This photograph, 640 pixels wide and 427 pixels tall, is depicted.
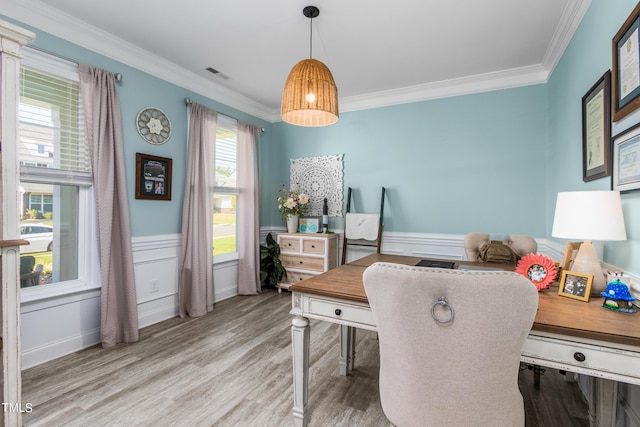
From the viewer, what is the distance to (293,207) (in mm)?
4121

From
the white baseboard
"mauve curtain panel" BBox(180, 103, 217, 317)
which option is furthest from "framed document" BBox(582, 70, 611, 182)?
the white baseboard

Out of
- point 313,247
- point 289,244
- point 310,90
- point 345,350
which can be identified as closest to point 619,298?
point 345,350

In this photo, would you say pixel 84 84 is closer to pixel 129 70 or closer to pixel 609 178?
pixel 129 70

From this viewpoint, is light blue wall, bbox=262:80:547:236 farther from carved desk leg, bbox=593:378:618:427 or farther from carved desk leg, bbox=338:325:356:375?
carved desk leg, bbox=593:378:618:427

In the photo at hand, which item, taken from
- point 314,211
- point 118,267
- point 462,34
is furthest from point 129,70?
point 462,34

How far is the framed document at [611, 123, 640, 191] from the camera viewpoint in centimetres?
136

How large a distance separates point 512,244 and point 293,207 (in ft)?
8.44

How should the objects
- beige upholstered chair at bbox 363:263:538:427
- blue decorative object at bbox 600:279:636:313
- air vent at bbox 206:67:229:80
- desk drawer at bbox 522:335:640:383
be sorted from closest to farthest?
1. beige upholstered chair at bbox 363:263:538:427
2. desk drawer at bbox 522:335:640:383
3. blue decorative object at bbox 600:279:636:313
4. air vent at bbox 206:67:229:80

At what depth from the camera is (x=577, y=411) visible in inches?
69.9

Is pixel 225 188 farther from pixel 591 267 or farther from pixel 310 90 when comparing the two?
pixel 591 267

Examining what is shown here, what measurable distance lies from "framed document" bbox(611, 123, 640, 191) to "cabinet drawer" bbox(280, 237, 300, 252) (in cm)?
314

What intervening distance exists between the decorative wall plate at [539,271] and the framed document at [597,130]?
26.3 inches

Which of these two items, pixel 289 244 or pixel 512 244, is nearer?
pixel 512 244

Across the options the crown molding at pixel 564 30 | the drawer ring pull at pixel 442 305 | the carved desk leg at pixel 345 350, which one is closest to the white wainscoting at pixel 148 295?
the drawer ring pull at pixel 442 305
